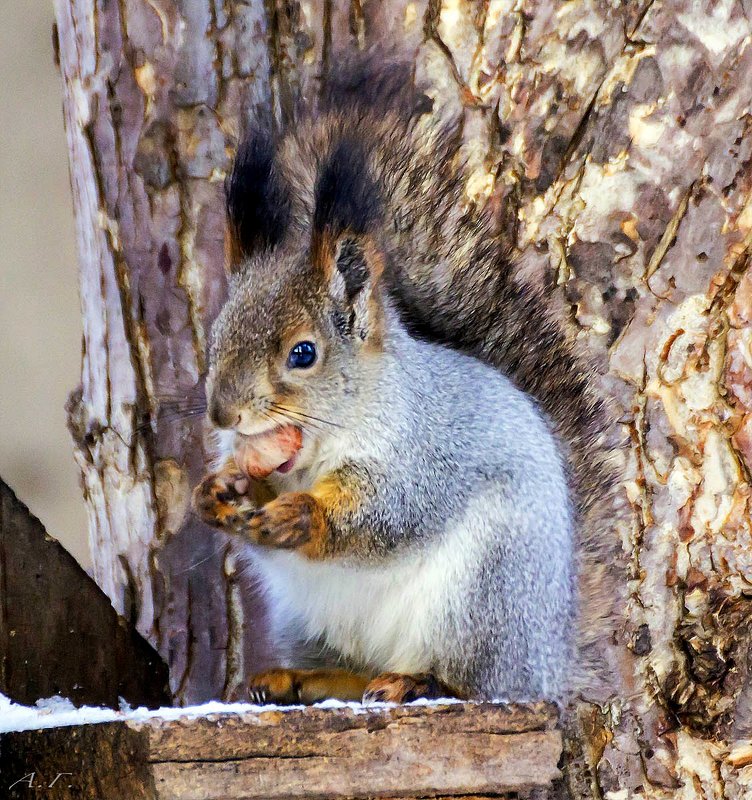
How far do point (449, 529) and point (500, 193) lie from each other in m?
0.40

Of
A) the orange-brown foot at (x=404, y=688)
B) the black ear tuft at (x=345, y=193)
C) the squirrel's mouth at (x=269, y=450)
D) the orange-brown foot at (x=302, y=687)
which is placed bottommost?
the orange-brown foot at (x=302, y=687)

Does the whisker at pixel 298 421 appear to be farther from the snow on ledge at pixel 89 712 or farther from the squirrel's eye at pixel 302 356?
the snow on ledge at pixel 89 712

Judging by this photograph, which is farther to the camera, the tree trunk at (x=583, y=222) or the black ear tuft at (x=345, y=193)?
the tree trunk at (x=583, y=222)

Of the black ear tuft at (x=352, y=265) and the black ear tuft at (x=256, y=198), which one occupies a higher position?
the black ear tuft at (x=256, y=198)

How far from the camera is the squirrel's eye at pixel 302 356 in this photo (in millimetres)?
1167

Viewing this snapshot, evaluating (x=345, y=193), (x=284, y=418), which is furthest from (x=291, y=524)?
(x=345, y=193)

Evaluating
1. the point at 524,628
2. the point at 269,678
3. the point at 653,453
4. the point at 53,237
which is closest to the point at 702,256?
the point at 653,453

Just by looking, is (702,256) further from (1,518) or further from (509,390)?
(1,518)

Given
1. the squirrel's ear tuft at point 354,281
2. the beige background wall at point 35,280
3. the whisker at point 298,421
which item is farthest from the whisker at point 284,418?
the beige background wall at point 35,280

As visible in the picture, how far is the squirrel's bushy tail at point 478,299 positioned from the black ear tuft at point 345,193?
10 centimetres

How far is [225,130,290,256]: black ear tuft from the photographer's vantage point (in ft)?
3.97

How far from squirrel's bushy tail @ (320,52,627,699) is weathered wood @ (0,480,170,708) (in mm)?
475

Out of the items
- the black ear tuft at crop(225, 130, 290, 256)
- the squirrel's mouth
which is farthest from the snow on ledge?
the black ear tuft at crop(225, 130, 290, 256)

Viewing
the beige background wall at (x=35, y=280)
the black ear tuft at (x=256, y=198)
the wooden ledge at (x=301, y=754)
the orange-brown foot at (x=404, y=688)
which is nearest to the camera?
the wooden ledge at (x=301, y=754)
